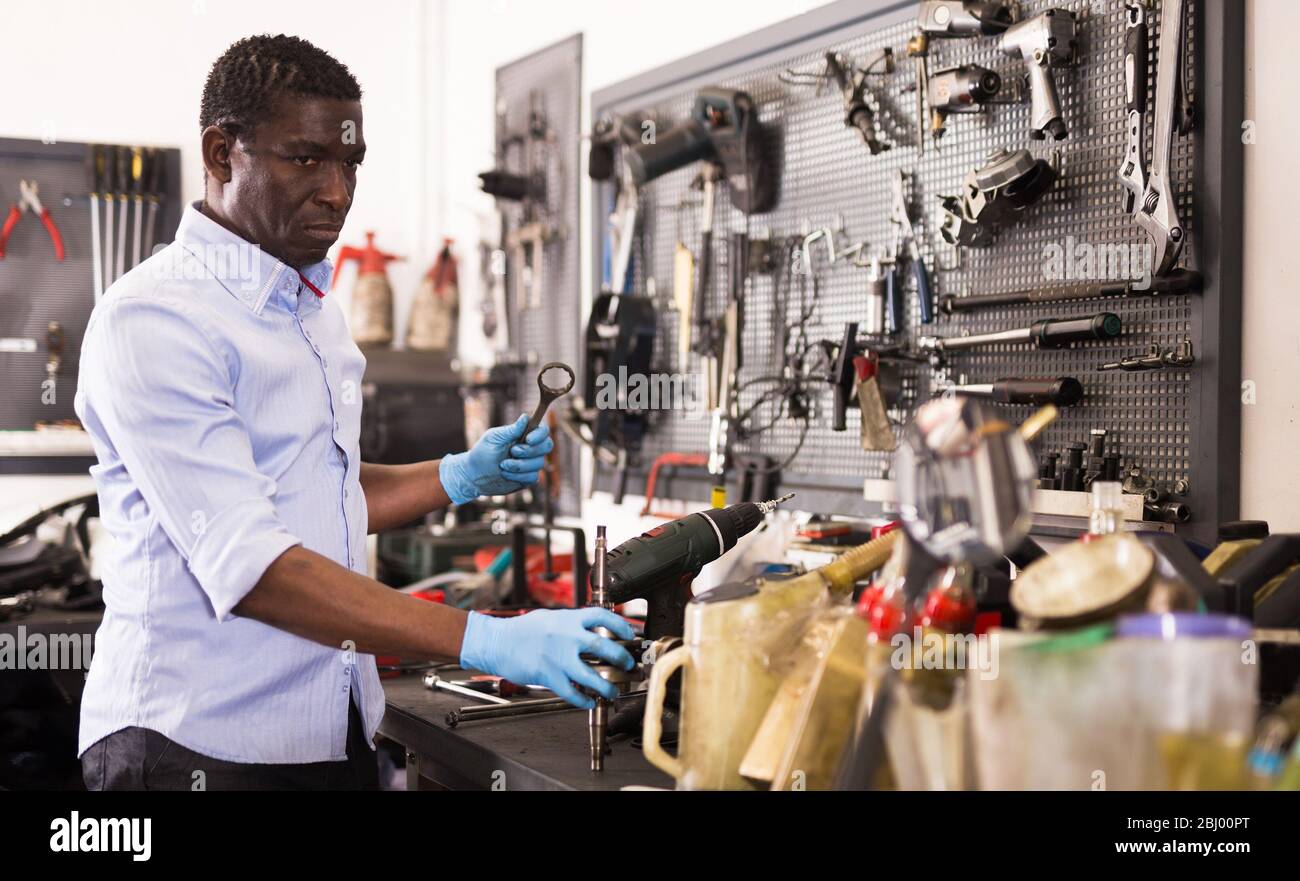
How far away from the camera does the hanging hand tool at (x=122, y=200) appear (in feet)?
14.4

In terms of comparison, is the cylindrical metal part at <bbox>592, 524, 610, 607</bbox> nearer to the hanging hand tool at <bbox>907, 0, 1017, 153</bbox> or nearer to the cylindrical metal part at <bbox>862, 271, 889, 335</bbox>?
the cylindrical metal part at <bbox>862, 271, 889, 335</bbox>

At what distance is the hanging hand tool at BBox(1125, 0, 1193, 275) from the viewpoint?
2.12 meters

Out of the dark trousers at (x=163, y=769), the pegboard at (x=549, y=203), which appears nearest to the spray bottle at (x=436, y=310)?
the pegboard at (x=549, y=203)

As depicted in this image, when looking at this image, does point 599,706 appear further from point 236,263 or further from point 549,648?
point 236,263

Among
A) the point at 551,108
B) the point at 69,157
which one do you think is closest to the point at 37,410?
the point at 69,157

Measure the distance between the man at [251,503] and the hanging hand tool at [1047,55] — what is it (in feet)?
4.53

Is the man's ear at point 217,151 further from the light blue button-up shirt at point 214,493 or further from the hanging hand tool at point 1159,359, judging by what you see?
the hanging hand tool at point 1159,359

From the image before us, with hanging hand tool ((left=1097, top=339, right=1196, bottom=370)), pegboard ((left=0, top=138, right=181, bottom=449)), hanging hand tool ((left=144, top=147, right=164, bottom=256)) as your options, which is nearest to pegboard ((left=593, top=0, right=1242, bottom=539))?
hanging hand tool ((left=1097, top=339, right=1196, bottom=370))

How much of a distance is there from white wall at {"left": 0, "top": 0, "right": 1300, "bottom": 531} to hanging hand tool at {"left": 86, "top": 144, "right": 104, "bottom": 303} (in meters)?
0.13
